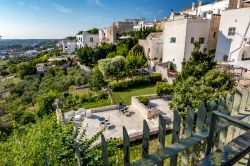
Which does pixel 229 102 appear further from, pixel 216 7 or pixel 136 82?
pixel 216 7

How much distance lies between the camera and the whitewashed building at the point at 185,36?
80.3 ft

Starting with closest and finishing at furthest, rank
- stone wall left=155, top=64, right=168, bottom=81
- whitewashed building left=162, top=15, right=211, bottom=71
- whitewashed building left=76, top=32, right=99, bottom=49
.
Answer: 1. whitewashed building left=162, top=15, right=211, bottom=71
2. stone wall left=155, top=64, right=168, bottom=81
3. whitewashed building left=76, top=32, right=99, bottom=49

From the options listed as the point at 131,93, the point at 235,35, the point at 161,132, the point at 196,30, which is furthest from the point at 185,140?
the point at 196,30

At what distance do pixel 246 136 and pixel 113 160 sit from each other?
463 centimetres

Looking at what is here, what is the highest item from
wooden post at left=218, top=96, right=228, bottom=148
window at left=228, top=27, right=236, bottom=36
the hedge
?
window at left=228, top=27, right=236, bottom=36

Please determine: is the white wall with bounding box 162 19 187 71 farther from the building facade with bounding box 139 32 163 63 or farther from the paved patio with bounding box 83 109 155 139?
the paved patio with bounding box 83 109 155 139

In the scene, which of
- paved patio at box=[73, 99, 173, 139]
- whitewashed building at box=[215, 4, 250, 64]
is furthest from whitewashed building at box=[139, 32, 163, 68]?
paved patio at box=[73, 99, 173, 139]

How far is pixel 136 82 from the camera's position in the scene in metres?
25.5

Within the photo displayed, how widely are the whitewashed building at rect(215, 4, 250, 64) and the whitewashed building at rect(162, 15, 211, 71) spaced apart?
8.03 feet

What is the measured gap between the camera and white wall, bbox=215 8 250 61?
20561mm

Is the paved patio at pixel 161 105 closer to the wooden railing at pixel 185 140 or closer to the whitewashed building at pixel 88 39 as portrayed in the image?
the wooden railing at pixel 185 140

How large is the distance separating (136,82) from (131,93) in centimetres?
300

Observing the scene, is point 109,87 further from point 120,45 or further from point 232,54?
point 120,45

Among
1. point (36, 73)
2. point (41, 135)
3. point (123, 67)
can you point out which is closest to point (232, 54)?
point (123, 67)
